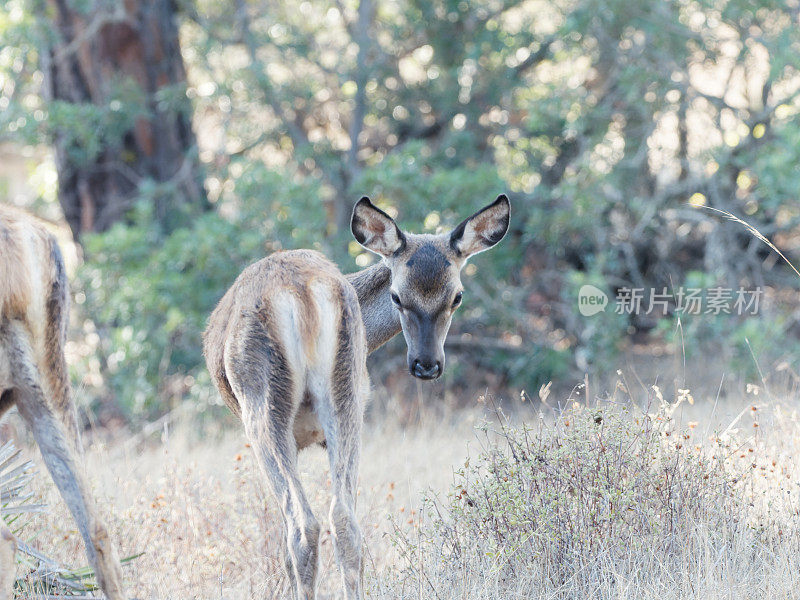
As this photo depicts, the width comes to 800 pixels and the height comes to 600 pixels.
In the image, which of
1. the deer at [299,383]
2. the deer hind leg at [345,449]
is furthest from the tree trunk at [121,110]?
the deer hind leg at [345,449]

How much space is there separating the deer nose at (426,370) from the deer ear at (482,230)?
1.08m

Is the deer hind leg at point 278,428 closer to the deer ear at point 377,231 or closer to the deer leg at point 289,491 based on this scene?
the deer leg at point 289,491

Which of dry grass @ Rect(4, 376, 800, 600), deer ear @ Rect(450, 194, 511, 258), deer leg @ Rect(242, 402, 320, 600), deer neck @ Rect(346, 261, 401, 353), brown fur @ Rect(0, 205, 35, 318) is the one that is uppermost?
brown fur @ Rect(0, 205, 35, 318)

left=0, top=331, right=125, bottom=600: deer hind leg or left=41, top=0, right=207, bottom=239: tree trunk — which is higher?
left=41, top=0, right=207, bottom=239: tree trunk

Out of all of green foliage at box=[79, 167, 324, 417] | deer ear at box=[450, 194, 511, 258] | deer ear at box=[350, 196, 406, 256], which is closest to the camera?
deer ear at box=[350, 196, 406, 256]

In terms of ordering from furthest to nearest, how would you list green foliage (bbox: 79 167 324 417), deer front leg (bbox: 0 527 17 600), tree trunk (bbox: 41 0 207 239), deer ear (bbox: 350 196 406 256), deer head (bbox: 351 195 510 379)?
1. tree trunk (bbox: 41 0 207 239)
2. green foliage (bbox: 79 167 324 417)
3. deer ear (bbox: 350 196 406 256)
4. deer head (bbox: 351 195 510 379)
5. deer front leg (bbox: 0 527 17 600)

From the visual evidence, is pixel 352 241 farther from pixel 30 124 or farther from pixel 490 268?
pixel 30 124

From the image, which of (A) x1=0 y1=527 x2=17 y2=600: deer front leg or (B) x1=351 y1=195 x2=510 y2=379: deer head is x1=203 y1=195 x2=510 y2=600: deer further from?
(A) x1=0 y1=527 x2=17 y2=600: deer front leg

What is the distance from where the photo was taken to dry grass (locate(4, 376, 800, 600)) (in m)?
5.02

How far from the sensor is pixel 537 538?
17.5ft

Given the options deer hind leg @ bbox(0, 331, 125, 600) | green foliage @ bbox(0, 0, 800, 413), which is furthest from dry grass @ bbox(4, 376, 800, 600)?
green foliage @ bbox(0, 0, 800, 413)

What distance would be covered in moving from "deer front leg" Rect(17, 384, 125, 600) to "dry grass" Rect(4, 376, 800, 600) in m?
0.91

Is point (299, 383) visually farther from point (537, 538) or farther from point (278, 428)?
point (537, 538)

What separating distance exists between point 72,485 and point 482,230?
3.57 meters
